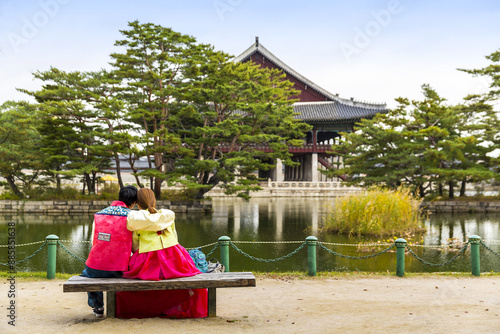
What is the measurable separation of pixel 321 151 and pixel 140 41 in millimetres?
20839

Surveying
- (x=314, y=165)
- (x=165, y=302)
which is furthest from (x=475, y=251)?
(x=314, y=165)

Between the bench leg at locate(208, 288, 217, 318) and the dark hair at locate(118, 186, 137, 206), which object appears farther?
the bench leg at locate(208, 288, 217, 318)

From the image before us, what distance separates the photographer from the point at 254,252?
11047mm

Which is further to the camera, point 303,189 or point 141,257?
point 303,189

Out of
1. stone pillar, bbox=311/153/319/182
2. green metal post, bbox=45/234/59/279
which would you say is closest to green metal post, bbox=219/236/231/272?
green metal post, bbox=45/234/59/279

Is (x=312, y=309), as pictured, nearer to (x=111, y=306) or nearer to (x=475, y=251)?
(x=111, y=306)

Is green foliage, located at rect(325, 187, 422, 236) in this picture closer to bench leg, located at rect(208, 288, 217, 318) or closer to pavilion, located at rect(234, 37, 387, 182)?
bench leg, located at rect(208, 288, 217, 318)

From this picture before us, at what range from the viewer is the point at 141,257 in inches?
181

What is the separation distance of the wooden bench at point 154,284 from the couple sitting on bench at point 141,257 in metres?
0.09

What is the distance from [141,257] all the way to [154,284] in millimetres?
330

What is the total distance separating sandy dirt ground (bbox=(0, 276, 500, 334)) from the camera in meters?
4.40

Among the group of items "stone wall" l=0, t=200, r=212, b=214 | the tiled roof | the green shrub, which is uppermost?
the tiled roof

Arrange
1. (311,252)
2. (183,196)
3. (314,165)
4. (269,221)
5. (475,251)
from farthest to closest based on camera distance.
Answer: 1. (314,165)
2. (183,196)
3. (269,221)
4. (475,251)
5. (311,252)

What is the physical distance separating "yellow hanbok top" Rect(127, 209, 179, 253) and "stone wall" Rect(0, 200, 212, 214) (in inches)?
668
